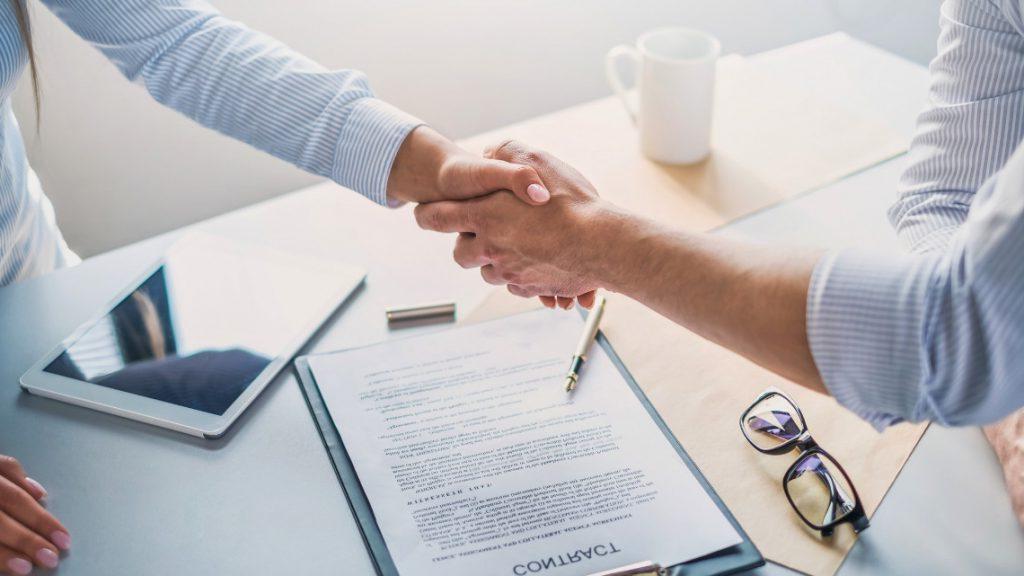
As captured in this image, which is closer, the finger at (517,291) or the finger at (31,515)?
the finger at (31,515)

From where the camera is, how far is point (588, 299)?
0.99m

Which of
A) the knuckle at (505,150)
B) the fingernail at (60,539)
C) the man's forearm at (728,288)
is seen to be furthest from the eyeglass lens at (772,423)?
the fingernail at (60,539)

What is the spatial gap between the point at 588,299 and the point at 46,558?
22.6 inches

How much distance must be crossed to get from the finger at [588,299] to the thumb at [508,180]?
0.12 metres

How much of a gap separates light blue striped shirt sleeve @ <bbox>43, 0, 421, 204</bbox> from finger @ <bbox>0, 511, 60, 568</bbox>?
0.54 m

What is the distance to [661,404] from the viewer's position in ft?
2.82

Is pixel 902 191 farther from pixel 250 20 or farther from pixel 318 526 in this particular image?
pixel 250 20

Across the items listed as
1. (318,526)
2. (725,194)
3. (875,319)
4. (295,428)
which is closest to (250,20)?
(725,194)

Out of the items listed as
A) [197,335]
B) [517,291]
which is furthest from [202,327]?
[517,291]

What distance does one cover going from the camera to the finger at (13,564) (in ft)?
2.36

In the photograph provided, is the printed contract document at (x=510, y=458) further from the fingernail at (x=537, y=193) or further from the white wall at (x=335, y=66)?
the white wall at (x=335, y=66)

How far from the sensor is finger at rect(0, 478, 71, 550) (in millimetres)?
745

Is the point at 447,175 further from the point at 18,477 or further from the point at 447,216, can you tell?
the point at 18,477

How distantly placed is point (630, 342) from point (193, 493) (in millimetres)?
453
